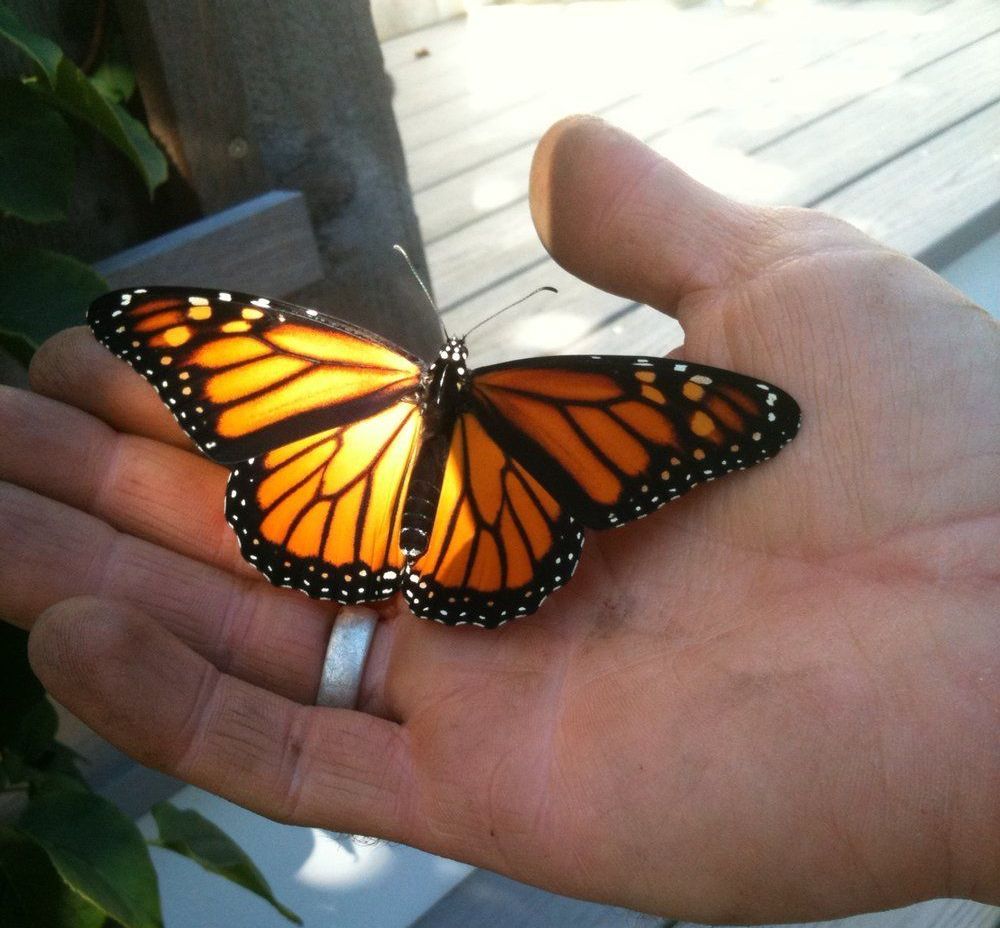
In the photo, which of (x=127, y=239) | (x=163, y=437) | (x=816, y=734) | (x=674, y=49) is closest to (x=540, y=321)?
(x=127, y=239)

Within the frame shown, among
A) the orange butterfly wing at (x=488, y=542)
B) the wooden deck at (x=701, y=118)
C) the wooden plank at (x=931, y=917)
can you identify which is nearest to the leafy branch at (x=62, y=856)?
the orange butterfly wing at (x=488, y=542)

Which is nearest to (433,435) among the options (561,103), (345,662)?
(345,662)

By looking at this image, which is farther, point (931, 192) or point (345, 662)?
point (931, 192)

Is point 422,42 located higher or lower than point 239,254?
lower

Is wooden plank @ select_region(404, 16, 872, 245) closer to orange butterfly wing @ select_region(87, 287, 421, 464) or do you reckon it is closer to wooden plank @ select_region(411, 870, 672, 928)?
orange butterfly wing @ select_region(87, 287, 421, 464)

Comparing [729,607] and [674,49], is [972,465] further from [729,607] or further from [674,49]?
[674,49]

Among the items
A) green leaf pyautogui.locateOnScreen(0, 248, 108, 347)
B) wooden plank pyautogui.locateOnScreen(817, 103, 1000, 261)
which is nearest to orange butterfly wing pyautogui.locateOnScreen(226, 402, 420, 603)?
green leaf pyautogui.locateOnScreen(0, 248, 108, 347)

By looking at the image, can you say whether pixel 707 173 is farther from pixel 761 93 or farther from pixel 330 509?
pixel 330 509
